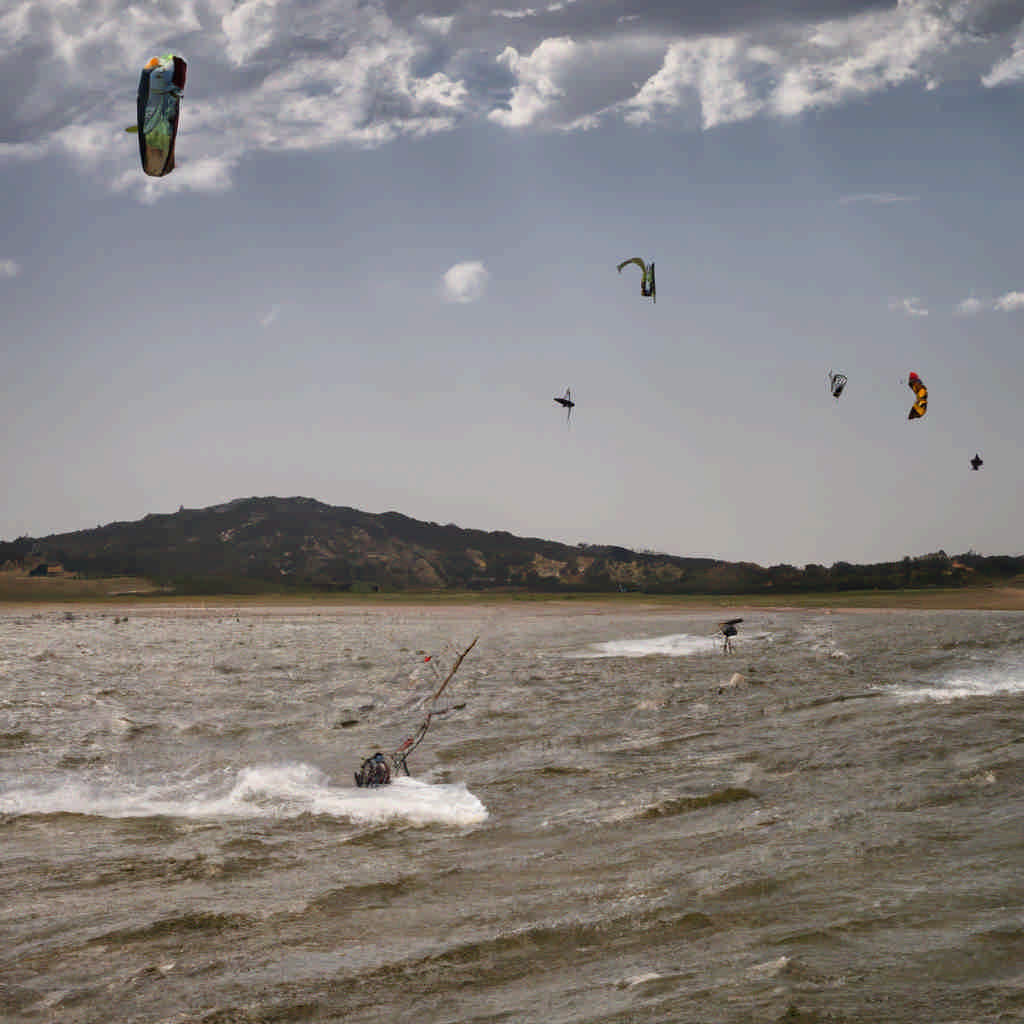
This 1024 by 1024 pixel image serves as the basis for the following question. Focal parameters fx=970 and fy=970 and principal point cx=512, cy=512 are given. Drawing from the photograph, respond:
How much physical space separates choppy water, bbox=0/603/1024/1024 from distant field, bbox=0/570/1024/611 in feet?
189

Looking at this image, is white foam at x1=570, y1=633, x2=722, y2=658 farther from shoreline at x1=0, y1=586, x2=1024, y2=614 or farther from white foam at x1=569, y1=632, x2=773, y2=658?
shoreline at x1=0, y1=586, x2=1024, y2=614

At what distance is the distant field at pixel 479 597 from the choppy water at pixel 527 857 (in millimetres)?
57695

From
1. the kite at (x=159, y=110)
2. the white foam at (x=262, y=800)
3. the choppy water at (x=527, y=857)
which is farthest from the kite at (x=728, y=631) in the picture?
the kite at (x=159, y=110)

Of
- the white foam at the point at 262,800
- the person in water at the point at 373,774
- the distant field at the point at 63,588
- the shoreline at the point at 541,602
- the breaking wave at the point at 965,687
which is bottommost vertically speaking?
the shoreline at the point at 541,602

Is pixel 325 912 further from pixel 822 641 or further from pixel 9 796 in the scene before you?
pixel 822 641

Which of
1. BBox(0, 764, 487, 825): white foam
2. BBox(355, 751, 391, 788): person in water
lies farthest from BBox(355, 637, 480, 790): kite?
BBox(0, 764, 487, 825): white foam

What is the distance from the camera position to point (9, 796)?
12898 mm

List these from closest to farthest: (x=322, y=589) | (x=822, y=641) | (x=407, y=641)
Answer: (x=822, y=641)
(x=407, y=641)
(x=322, y=589)

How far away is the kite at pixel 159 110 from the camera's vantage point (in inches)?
444

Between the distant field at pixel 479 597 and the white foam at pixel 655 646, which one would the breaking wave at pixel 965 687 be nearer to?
the white foam at pixel 655 646

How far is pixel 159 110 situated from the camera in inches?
455

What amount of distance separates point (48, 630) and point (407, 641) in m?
22.4

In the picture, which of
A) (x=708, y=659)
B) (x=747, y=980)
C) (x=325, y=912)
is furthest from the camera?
(x=708, y=659)

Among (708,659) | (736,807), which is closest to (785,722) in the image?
(736,807)
